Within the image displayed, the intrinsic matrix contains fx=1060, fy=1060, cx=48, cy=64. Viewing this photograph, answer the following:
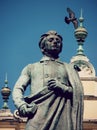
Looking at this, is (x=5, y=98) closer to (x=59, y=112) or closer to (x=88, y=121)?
(x=88, y=121)

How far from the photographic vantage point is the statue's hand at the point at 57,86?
15977mm

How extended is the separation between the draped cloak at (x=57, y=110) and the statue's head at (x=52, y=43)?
584 mm

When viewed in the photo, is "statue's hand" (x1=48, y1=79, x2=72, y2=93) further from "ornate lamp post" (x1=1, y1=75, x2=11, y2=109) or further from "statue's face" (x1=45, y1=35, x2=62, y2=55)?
"ornate lamp post" (x1=1, y1=75, x2=11, y2=109)

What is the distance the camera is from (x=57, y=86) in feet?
52.4

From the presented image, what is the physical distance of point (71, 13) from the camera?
147 ft

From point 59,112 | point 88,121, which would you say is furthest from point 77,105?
point 88,121

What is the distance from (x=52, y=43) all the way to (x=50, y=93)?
2.82 ft

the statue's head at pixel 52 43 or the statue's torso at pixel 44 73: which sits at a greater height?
the statue's head at pixel 52 43

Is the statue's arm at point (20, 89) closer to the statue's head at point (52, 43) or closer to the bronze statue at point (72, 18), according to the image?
the statue's head at point (52, 43)

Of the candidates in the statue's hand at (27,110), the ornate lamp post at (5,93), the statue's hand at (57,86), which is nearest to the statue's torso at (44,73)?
the statue's hand at (57,86)

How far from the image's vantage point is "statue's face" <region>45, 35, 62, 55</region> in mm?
16391

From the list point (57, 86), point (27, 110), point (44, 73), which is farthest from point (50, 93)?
point (27, 110)

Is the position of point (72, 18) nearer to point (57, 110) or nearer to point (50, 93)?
point (50, 93)

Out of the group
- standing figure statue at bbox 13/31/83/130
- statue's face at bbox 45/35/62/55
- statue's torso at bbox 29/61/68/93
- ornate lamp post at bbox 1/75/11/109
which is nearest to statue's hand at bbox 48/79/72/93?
standing figure statue at bbox 13/31/83/130
